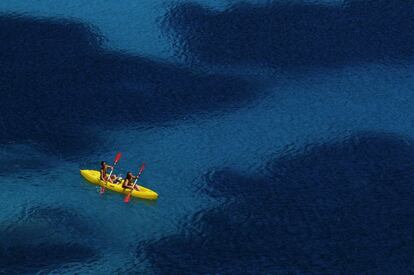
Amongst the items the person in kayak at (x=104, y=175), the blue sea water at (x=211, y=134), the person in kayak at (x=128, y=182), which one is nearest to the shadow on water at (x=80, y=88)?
the blue sea water at (x=211, y=134)

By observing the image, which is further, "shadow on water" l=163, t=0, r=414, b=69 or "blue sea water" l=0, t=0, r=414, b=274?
"shadow on water" l=163, t=0, r=414, b=69

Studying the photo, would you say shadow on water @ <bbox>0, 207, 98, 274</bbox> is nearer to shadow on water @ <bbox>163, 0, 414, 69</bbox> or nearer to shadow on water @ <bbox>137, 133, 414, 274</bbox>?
shadow on water @ <bbox>137, 133, 414, 274</bbox>

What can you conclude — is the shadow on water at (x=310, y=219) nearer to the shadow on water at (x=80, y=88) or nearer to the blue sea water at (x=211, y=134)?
the blue sea water at (x=211, y=134)

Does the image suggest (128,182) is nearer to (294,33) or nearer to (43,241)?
(43,241)

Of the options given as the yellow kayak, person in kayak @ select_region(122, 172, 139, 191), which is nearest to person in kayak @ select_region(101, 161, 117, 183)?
the yellow kayak

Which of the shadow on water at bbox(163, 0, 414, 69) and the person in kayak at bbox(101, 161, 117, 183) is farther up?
the shadow on water at bbox(163, 0, 414, 69)

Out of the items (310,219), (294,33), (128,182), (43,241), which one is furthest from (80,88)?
(310,219)

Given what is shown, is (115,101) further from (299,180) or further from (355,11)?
(355,11)

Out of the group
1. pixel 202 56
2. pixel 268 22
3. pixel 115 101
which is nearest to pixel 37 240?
pixel 115 101
